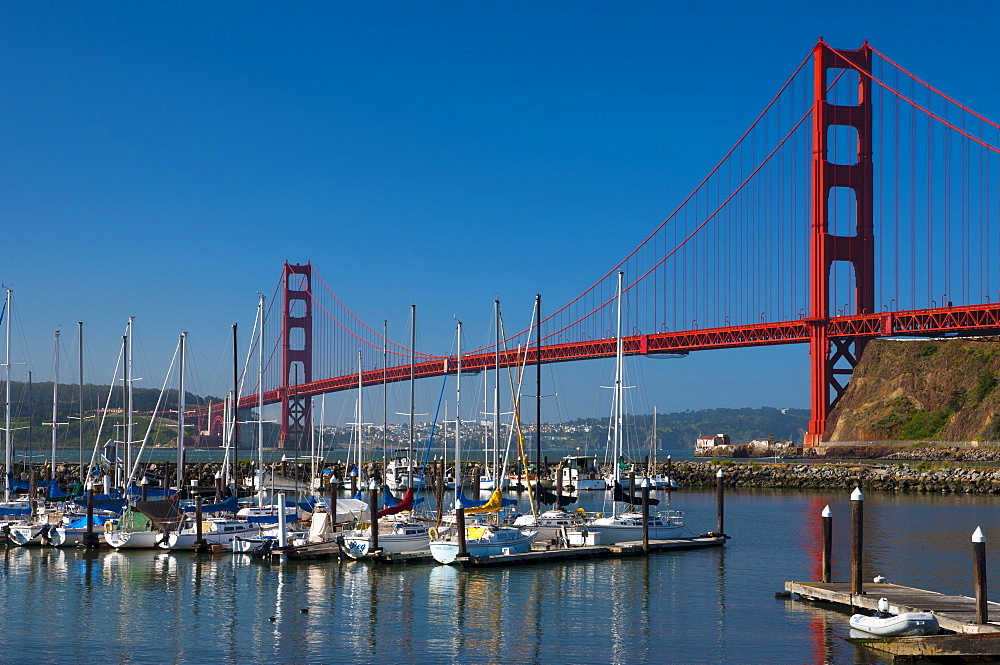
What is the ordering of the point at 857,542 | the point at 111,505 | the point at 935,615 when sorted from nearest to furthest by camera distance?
the point at 935,615 < the point at 857,542 < the point at 111,505

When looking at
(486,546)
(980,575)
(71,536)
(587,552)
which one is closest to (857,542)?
(980,575)

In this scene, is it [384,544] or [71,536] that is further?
[71,536]

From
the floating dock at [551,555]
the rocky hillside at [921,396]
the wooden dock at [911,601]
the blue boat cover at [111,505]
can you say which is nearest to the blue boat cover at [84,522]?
the blue boat cover at [111,505]

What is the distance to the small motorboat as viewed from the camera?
2069cm

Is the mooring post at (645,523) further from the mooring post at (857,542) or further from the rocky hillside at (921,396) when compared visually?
the rocky hillside at (921,396)

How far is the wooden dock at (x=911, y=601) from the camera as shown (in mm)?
20531

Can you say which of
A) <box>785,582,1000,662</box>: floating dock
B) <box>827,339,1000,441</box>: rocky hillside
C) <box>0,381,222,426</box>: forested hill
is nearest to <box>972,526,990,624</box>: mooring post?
<box>785,582,1000,662</box>: floating dock

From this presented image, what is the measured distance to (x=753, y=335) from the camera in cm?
7931

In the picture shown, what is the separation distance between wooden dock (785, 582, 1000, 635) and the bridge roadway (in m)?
42.4

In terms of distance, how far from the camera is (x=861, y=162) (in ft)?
280

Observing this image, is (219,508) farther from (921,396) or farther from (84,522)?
(921,396)

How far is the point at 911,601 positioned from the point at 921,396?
66513mm

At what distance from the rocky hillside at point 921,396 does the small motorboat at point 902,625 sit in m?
62.0

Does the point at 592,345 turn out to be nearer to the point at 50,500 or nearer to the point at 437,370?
the point at 437,370
